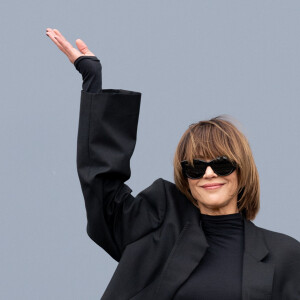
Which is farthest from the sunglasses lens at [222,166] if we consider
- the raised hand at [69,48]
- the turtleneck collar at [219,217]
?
the raised hand at [69,48]

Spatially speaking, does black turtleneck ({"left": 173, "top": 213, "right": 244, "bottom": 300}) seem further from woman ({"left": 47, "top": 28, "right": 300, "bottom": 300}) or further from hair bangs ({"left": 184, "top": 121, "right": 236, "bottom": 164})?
hair bangs ({"left": 184, "top": 121, "right": 236, "bottom": 164})

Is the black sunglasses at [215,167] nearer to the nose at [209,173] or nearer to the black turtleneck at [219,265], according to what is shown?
the nose at [209,173]

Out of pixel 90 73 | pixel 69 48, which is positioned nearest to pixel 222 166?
pixel 90 73

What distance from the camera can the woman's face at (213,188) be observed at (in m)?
2.17

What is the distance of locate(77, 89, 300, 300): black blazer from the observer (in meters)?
2.16

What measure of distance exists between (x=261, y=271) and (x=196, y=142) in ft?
1.37

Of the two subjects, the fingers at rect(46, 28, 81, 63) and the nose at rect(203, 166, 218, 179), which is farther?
the fingers at rect(46, 28, 81, 63)

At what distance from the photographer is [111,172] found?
216cm

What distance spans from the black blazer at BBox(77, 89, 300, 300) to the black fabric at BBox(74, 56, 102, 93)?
0.03 meters

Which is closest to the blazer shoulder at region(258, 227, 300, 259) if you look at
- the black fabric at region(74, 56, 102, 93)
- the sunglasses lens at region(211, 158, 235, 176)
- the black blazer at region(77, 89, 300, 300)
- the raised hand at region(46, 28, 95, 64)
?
the black blazer at region(77, 89, 300, 300)

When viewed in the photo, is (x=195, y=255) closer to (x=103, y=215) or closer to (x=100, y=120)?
(x=103, y=215)

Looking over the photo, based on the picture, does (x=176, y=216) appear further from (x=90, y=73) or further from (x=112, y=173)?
(x=90, y=73)

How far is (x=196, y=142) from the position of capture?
2189mm

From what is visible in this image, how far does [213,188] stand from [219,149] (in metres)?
0.12
